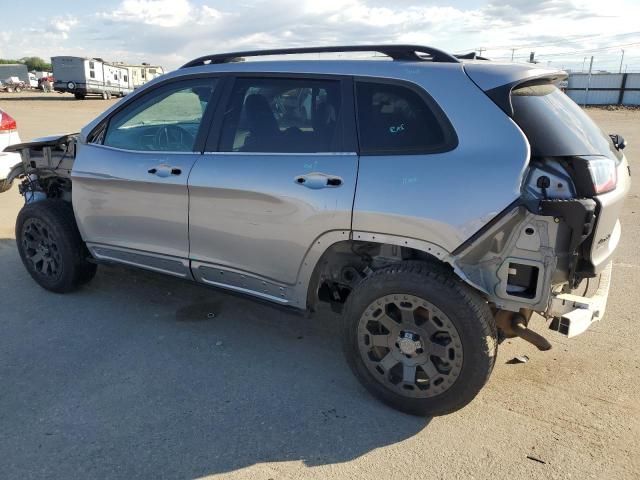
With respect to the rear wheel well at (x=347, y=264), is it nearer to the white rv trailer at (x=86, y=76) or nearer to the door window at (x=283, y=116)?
the door window at (x=283, y=116)

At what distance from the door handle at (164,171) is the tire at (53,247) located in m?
1.24

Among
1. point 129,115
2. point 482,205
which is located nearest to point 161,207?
point 129,115

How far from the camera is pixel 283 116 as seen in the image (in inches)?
136

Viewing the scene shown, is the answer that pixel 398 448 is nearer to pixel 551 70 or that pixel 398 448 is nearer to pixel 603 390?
pixel 603 390

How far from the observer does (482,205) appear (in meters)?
2.71

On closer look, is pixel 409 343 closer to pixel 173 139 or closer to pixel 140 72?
pixel 173 139

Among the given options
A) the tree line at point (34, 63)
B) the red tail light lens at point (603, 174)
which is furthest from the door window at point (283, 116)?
the tree line at point (34, 63)

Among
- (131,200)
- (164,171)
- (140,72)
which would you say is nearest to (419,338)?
(164,171)

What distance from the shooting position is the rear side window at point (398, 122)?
115 inches

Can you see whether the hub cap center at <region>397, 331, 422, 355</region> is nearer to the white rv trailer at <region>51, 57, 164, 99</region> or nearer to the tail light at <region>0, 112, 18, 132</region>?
the tail light at <region>0, 112, 18, 132</region>

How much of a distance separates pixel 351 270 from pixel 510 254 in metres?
1.04

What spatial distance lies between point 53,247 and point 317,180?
2699mm

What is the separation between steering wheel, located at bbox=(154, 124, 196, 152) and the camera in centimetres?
377

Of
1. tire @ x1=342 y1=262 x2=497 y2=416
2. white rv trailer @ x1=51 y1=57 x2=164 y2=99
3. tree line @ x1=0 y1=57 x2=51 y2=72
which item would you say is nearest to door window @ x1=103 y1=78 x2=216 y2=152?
tire @ x1=342 y1=262 x2=497 y2=416
